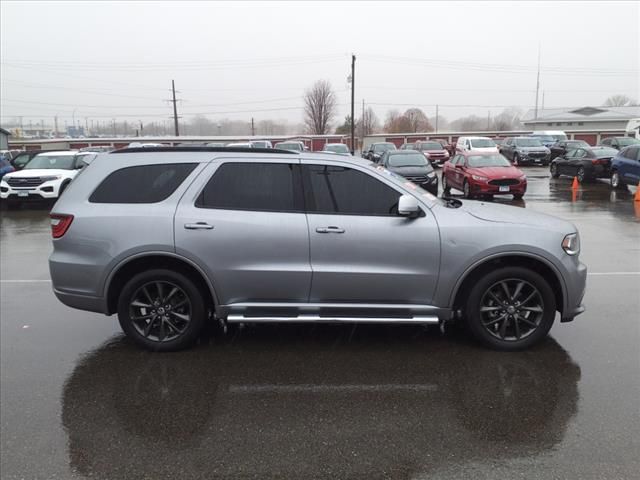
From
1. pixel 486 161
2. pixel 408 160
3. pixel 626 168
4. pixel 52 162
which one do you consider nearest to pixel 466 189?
pixel 486 161

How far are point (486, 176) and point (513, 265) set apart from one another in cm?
1245

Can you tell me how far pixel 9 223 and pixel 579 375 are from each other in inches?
561

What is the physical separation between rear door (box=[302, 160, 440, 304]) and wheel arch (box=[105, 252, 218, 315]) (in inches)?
38.6

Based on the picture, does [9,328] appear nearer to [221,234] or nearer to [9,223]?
[221,234]

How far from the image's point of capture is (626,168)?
18.6 m

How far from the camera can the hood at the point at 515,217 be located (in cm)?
473

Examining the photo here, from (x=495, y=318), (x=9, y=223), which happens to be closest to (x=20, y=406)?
(x=495, y=318)

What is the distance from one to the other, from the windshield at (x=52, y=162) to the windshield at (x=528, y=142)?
1061 inches

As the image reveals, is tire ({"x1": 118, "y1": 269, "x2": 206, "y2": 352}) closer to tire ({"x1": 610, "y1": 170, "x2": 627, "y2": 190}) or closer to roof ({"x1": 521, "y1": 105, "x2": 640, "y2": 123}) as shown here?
tire ({"x1": 610, "y1": 170, "x2": 627, "y2": 190})

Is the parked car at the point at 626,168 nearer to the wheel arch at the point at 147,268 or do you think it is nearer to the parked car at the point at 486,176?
the parked car at the point at 486,176

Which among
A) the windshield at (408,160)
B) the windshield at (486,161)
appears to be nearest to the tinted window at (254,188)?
the windshield at (486,161)

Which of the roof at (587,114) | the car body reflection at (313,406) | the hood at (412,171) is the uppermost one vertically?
the roof at (587,114)

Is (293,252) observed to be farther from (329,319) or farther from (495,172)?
(495,172)

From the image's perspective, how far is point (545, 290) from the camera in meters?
4.62
